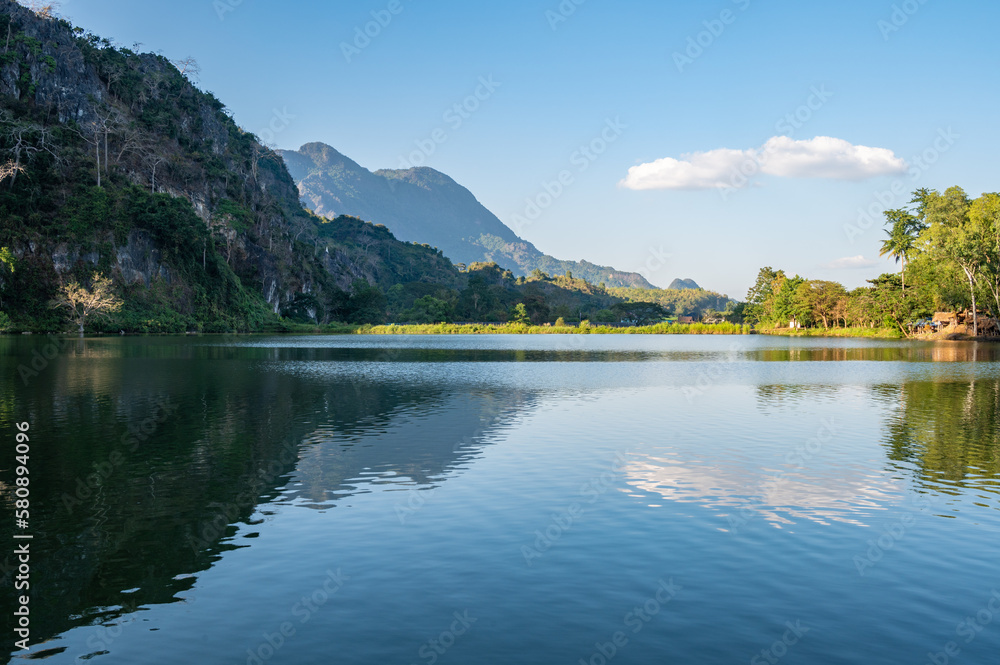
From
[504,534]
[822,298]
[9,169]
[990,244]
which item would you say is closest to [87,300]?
[9,169]

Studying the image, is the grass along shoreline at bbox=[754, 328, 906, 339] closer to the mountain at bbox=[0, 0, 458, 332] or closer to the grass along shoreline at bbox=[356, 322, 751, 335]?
the grass along shoreline at bbox=[356, 322, 751, 335]

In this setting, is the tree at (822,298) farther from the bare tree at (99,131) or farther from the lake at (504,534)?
the bare tree at (99,131)

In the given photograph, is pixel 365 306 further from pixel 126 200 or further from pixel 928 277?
pixel 928 277

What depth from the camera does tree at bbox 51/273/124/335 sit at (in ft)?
323

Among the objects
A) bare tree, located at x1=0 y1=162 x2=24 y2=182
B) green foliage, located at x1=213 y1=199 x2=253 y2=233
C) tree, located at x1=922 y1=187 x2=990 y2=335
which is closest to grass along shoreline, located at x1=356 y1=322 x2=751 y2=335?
green foliage, located at x1=213 y1=199 x2=253 y2=233

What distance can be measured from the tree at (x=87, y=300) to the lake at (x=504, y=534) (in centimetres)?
8025

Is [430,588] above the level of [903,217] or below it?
below

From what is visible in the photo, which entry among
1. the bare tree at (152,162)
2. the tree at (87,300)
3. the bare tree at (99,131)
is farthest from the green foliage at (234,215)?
→ the tree at (87,300)

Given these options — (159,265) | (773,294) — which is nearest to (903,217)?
(773,294)

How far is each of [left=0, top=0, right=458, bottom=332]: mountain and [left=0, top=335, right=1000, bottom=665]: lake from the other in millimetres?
90372

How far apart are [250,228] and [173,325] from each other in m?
48.3

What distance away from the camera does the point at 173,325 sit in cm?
11988

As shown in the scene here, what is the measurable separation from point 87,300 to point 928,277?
12885 cm

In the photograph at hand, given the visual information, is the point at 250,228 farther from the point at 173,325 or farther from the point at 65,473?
the point at 65,473
